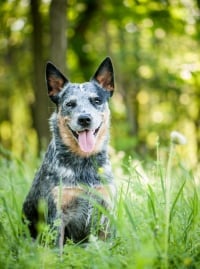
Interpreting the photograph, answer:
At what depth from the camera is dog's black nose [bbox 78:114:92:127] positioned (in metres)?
4.82

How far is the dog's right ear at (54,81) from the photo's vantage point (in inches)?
209

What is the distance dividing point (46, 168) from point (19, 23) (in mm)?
8279

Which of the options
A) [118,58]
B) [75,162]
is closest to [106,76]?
[75,162]

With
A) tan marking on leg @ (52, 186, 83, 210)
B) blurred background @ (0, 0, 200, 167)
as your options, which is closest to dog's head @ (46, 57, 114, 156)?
tan marking on leg @ (52, 186, 83, 210)

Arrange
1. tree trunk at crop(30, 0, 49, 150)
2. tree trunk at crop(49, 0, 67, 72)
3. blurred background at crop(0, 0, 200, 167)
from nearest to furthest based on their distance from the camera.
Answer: tree trunk at crop(49, 0, 67, 72), blurred background at crop(0, 0, 200, 167), tree trunk at crop(30, 0, 49, 150)

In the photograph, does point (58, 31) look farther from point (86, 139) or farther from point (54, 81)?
point (86, 139)

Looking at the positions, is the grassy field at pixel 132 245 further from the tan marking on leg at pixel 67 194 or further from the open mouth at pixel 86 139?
the open mouth at pixel 86 139

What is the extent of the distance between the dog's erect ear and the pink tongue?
708 millimetres

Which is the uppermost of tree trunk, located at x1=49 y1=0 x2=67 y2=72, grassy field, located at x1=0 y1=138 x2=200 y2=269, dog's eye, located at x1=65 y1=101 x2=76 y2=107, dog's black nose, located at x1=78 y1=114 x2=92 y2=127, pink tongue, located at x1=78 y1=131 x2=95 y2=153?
tree trunk, located at x1=49 y1=0 x2=67 y2=72

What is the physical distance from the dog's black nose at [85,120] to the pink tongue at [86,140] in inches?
4.8

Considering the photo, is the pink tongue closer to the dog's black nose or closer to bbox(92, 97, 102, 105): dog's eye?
the dog's black nose

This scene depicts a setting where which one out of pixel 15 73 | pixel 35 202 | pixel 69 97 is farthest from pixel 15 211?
pixel 15 73

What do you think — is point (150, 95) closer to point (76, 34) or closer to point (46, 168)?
point (76, 34)

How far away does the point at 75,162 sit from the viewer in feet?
16.5
